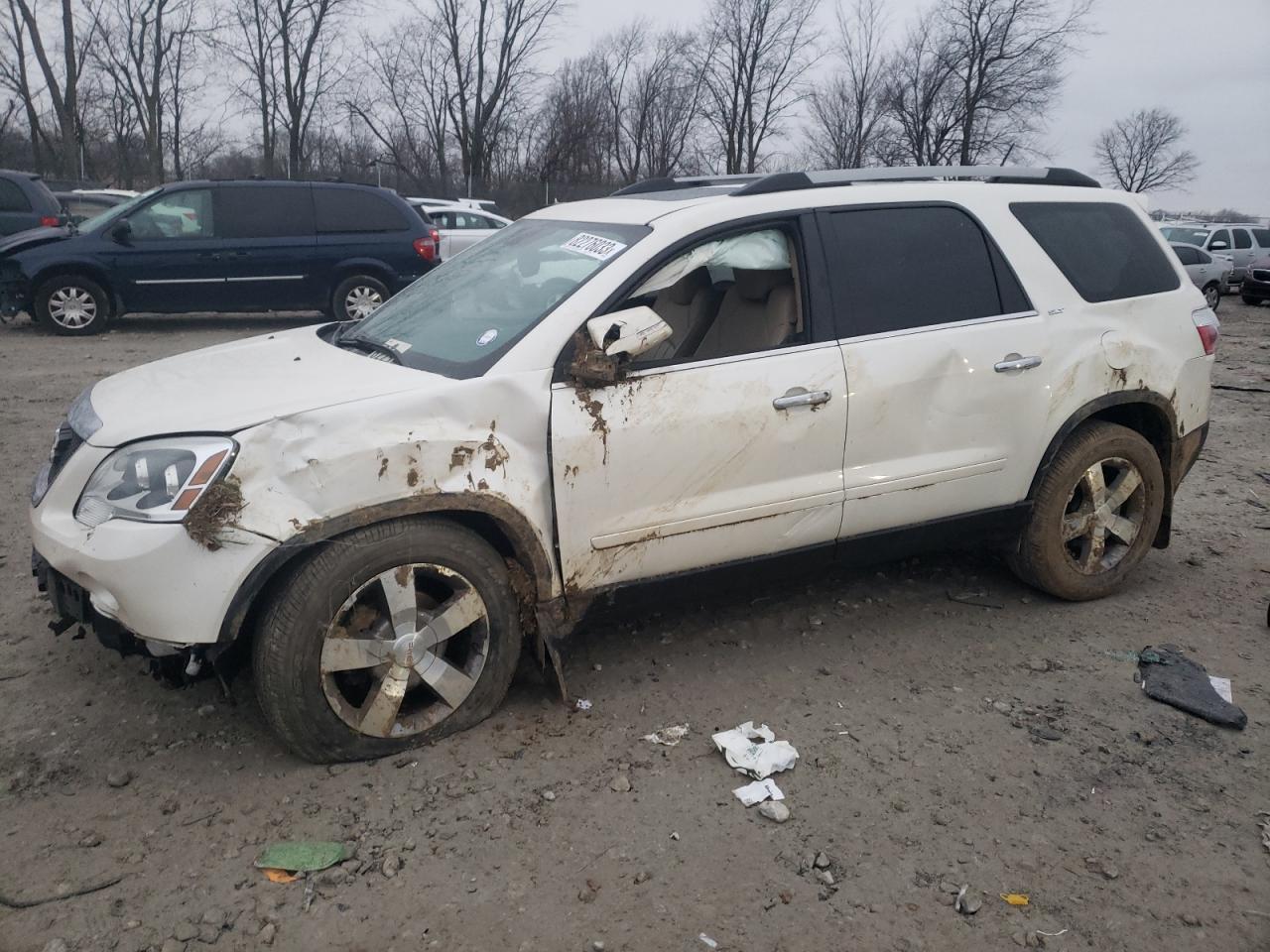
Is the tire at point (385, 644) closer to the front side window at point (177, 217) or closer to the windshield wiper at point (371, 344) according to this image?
the windshield wiper at point (371, 344)

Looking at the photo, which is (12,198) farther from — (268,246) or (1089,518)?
(1089,518)

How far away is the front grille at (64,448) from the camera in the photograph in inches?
118

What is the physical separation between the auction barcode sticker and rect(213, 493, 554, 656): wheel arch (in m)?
0.97

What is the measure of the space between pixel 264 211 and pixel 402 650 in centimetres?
999

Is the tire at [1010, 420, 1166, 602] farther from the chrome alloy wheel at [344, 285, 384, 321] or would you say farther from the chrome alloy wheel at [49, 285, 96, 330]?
the chrome alloy wheel at [49, 285, 96, 330]

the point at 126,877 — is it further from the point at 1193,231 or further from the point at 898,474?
the point at 1193,231

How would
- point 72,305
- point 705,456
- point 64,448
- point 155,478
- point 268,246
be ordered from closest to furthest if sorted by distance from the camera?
point 155,478 → point 64,448 → point 705,456 → point 72,305 → point 268,246

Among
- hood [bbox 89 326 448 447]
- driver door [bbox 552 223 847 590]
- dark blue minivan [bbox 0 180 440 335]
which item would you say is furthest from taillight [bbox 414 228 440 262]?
driver door [bbox 552 223 847 590]

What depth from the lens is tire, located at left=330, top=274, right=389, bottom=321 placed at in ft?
39.0

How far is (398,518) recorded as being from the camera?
2938 millimetres

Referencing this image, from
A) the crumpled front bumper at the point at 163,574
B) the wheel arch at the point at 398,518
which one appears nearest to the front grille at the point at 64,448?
the crumpled front bumper at the point at 163,574

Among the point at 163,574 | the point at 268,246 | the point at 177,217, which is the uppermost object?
the point at 177,217

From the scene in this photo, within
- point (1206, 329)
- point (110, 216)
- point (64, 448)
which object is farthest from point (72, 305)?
point (1206, 329)

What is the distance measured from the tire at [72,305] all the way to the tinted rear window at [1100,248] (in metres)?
10.4
